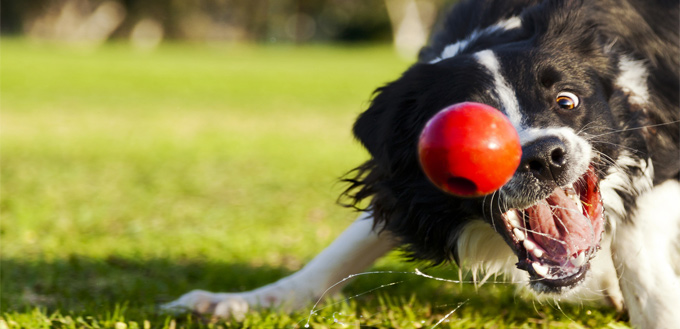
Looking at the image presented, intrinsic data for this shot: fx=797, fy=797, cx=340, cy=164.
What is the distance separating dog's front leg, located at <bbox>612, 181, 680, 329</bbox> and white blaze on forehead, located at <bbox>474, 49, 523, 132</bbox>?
0.74m

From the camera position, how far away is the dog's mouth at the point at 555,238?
9.30ft

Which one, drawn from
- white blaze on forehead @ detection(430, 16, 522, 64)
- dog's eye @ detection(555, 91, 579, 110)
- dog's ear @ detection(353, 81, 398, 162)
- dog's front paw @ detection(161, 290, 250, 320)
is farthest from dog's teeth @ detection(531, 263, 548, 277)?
dog's front paw @ detection(161, 290, 250, 320)

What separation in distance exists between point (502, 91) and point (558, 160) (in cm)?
37

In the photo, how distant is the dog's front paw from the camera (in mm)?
3557

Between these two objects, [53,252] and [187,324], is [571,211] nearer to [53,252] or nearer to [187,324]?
[187,324]

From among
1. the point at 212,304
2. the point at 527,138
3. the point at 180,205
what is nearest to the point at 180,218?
the point at 180,205

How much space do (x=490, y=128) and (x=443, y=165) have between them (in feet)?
0.60

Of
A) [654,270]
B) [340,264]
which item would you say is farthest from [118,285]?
[654,270]

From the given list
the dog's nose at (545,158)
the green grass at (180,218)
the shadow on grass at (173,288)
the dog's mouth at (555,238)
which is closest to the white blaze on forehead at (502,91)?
the dog's nose at (545,158)

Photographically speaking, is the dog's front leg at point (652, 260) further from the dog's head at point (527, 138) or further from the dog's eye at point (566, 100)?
the dog's eye at point (566, 100)

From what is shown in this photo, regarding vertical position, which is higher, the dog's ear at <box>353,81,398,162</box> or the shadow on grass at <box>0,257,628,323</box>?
the dog's ear at <box>353,81,398,162</box>

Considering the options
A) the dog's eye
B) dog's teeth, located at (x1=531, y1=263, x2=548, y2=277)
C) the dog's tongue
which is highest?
the dog's eye

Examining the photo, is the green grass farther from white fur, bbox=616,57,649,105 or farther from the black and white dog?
white fur, bbox=616,57,649,105

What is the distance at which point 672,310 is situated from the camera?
305cm
